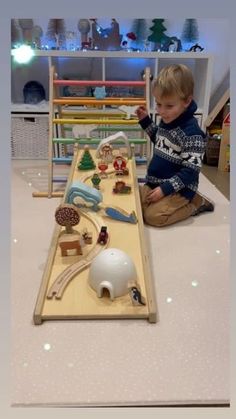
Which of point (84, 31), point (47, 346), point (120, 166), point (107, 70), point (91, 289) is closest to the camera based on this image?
point (47, 346)

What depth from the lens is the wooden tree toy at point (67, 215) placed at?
0.88 m

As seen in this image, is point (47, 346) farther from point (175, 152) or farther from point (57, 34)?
point (57, 34)

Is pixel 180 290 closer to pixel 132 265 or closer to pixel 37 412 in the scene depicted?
pixel 132 265

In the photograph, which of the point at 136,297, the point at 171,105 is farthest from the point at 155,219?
the point at 136,297

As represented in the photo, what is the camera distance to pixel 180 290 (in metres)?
0.84

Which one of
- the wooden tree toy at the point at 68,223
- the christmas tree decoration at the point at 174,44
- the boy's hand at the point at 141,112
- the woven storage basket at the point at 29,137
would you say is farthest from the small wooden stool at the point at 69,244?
the christmas tree decoration at the point at 174,44

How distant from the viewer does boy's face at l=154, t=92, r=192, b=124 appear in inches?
43.1

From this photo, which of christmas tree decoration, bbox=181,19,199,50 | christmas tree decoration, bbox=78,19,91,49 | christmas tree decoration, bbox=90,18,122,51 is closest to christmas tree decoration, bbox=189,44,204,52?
christmas tree decoration, bbox=181,19,199,50

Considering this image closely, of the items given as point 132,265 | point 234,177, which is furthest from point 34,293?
point 234,177

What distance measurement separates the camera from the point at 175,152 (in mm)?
1173

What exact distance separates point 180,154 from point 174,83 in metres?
0.21

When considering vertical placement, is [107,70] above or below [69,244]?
above

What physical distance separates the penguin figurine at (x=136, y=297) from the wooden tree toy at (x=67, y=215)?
0.79 ft

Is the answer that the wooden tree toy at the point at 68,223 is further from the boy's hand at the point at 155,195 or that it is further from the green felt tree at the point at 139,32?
the green felt tree at the point at 139,32
